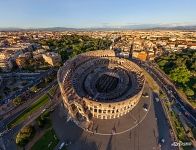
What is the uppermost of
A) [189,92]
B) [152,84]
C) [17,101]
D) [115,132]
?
[152,84]

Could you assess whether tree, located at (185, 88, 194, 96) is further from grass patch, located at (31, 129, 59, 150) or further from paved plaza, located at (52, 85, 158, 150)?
grass patch, located at (31, 129, 59, 150)

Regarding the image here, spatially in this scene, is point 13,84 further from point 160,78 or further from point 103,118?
point 160,78

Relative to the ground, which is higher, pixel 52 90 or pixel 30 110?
pixel 52 90

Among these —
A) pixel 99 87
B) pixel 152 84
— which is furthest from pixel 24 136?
pixel 152 84

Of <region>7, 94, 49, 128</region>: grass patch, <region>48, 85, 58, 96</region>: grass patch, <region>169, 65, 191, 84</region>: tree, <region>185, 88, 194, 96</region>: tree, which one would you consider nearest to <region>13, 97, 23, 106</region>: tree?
<region>7, 94, 49, 128</region>: grass patch

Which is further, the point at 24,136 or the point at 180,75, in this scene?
the point at 180,75

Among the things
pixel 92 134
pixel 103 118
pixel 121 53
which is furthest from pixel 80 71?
pixel 121 53

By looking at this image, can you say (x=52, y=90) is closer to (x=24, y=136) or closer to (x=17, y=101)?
(x=17, y=101)

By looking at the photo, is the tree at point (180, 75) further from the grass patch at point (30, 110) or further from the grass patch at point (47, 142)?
the grass patch at point (47, 142)
